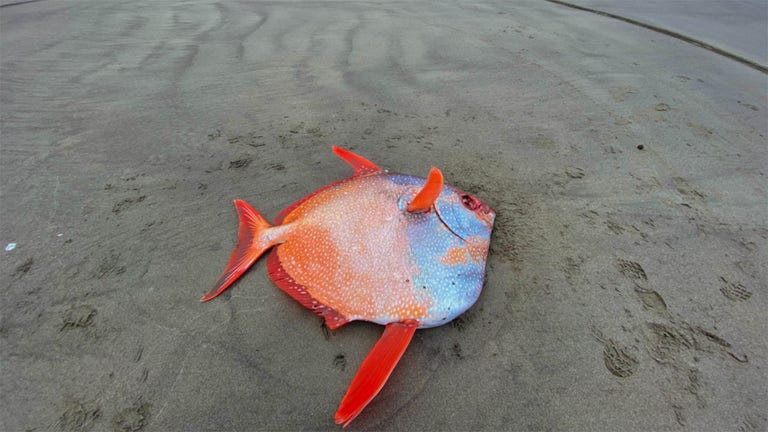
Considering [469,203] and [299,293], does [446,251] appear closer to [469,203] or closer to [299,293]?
[469,203]

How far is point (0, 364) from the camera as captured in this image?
150 cm

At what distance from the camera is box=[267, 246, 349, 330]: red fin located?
5.00ft

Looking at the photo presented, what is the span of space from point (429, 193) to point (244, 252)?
1009 mm

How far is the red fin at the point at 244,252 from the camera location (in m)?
1.78

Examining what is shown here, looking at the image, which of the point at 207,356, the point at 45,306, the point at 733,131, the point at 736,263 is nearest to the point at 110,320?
the point at 45,306

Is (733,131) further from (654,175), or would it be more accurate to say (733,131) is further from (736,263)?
(736,263)

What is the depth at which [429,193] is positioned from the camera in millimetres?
1536

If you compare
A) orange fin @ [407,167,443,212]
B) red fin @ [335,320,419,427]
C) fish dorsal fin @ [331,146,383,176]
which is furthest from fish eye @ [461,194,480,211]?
red fin @ [335,320,419,427]

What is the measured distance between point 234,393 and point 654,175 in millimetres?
2996

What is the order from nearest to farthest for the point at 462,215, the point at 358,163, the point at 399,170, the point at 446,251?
1. the point at 446,251
2. the point at 462,215
3. the point at 358,163
4. the point at 399,170

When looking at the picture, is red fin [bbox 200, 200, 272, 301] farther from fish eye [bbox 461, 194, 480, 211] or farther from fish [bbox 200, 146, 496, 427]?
fish eye [bbox 461, 194, 480, 211]

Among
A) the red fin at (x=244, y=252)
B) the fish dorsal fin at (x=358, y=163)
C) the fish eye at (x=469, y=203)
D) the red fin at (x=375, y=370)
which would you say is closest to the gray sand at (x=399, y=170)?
the red fin at (x=244, y=252)

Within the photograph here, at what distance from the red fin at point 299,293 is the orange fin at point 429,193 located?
1.94 feet

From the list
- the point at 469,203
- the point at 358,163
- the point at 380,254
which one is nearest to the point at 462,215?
the point at 469,203
